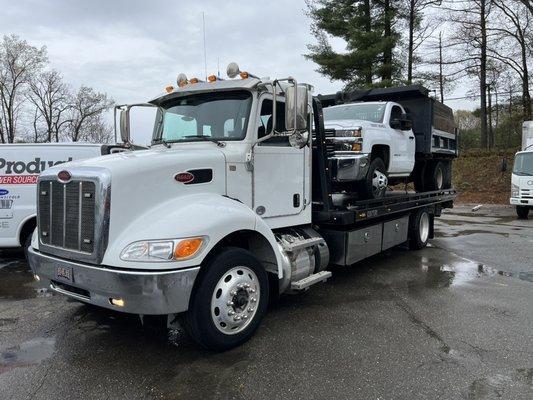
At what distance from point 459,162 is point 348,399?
2696 centimetres

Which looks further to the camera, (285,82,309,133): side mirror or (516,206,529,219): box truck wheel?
(516,206,529,219): box truck wheel

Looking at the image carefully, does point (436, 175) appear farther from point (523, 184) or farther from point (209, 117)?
point (523, 184)

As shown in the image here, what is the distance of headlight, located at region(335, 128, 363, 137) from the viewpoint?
6957mm

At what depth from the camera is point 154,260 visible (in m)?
3.66

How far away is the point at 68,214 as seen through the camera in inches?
161

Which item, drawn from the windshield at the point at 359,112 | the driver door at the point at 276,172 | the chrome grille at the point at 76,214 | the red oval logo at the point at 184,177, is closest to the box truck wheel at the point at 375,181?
the windshield at the point at 359,112

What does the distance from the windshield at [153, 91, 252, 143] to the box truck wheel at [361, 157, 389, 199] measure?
293 centimetres

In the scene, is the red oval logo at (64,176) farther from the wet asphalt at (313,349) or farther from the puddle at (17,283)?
the puddle at (17,283)

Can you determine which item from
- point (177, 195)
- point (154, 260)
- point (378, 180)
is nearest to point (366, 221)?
point (378, 180)

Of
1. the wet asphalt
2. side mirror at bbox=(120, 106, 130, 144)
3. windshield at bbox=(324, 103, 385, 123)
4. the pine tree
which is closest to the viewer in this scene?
the wet asphalt

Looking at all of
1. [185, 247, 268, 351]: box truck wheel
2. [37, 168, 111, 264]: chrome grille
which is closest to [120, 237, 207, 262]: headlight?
[37, 168, 111, 264]: chrome grille

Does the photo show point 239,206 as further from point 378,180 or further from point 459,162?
point 459,162

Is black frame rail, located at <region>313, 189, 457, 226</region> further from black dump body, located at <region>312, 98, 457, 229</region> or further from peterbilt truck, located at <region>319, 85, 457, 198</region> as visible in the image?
peterbilt truck, located at <region>319, 85, 457, 198</region>

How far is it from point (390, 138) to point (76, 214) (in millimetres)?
5422
